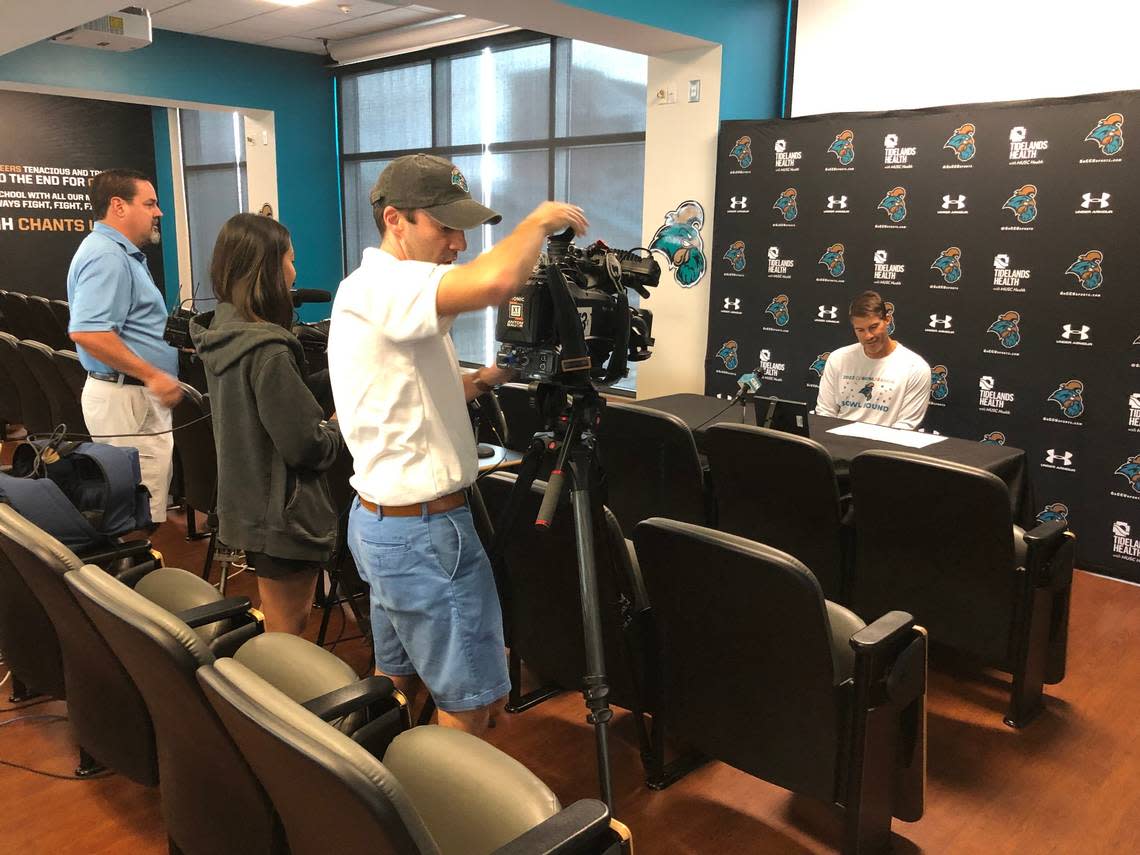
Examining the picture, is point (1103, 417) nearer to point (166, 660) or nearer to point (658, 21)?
point (658, 21)

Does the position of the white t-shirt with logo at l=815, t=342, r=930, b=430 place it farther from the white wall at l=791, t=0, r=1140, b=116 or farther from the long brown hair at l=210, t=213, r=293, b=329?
the long brown hair at l=210, t=213, r=293, b=329

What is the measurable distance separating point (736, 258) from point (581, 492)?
3714 mm

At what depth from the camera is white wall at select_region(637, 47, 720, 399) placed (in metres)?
5.13

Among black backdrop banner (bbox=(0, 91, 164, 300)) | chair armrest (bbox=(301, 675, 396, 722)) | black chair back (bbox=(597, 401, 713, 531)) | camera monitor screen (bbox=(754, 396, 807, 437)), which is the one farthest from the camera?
black backdrop banner (bbox=(0, 91, 164, 300))

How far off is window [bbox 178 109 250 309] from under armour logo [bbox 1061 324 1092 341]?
26.9 feet

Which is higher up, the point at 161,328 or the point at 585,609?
the point at 161,328

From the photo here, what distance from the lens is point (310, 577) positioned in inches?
86.4

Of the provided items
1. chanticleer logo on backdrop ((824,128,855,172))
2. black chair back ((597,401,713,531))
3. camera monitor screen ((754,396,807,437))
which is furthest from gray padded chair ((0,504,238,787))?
chanticleer logo on backdrop ((824,128,855,172))

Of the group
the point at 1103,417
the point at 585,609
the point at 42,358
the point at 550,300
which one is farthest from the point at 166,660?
the point at 1103,417

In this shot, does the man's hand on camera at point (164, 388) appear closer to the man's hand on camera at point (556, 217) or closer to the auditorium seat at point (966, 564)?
the man's hand on camera at point (556, 217)

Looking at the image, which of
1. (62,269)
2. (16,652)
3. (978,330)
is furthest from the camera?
(62,269)

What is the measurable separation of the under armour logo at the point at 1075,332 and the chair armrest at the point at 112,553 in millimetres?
3820

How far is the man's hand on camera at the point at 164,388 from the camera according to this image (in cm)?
299

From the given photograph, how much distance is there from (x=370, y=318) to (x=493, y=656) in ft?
2.22
